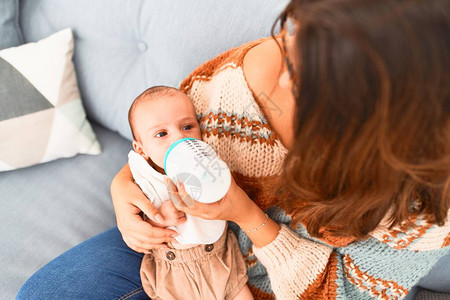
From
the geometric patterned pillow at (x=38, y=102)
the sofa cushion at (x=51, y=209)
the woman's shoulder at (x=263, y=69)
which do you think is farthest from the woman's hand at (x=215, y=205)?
the geometric patterned pillow at (x=38, y=102)

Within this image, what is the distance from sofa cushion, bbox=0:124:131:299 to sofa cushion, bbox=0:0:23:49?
469mm

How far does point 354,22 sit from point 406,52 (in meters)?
0.08

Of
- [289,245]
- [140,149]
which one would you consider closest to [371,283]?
[289,245]

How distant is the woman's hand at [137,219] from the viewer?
2.94 ft

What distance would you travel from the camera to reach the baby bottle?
2.32 feet

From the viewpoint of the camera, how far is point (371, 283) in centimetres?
92

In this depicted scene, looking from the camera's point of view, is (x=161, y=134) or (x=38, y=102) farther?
(x=38, y=102)

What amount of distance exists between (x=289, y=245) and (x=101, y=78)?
0.90 metres

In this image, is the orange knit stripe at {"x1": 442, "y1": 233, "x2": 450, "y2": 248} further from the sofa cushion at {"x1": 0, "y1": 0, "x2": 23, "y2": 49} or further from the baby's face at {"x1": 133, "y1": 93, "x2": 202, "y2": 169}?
the sofa cushion at {"x1": 0, "y1": 0, "x2": 23, "y2": 49}

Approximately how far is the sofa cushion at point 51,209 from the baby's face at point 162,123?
1.64 ft

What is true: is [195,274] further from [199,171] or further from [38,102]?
[38,102]

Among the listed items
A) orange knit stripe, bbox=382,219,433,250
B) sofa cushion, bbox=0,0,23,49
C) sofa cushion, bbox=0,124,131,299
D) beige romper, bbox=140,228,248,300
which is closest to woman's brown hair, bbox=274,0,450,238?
orange knit stripe, bbox=382,219,433,250

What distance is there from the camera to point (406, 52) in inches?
20.0

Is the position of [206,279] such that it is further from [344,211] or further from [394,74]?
[394,74]
